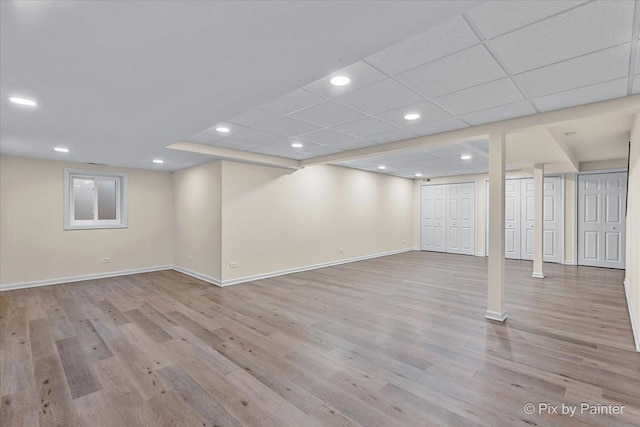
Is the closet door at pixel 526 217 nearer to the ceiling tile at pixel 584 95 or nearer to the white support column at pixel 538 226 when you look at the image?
the white support column at pixel 538 226

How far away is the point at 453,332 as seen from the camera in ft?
10.9

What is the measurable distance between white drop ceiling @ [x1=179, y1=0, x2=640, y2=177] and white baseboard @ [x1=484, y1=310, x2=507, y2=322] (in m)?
2.37

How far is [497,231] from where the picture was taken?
12.1ft

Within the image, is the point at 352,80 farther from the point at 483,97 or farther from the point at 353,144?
the point at 353,144

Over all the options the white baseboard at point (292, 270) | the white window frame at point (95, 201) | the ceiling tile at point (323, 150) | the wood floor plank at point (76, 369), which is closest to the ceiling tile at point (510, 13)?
the ceiling tile at point (323, 150)

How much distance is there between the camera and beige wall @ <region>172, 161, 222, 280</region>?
18.5ft

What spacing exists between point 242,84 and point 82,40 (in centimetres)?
98

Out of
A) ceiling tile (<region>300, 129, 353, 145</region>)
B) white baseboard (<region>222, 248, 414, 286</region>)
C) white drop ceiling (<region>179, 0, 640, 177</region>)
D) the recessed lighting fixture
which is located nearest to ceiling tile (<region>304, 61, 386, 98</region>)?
white drop ceiling (<region>179, 0, 640, 177</region>)

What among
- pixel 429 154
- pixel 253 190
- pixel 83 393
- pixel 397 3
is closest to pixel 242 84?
pixel 397 3

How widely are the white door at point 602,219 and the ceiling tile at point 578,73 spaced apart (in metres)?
6.12

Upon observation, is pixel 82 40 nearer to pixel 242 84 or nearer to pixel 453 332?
pixel 242 84

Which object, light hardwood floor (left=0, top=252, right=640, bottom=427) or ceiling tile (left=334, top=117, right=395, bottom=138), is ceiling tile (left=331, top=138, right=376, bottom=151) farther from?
light hardwood floor (left=0, top=252, right=640, bottom=427)

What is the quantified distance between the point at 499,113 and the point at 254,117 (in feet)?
9.25

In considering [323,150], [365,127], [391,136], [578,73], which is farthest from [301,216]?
[578,73]
